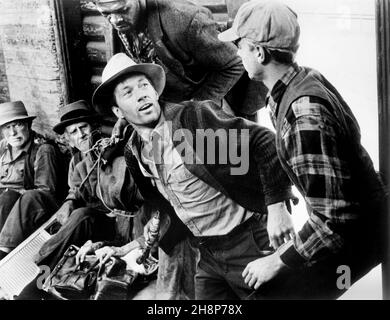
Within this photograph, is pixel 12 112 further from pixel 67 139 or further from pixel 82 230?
pixel 82 230

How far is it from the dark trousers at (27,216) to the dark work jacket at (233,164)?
1070 mm

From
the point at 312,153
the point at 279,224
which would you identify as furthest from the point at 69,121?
the point at 312,153

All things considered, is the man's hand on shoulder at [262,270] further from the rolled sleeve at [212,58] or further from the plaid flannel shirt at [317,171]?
the rolled sleeve at [212,58]

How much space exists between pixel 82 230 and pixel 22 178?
0.66m

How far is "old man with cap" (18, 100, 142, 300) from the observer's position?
349 cm

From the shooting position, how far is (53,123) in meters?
3.76

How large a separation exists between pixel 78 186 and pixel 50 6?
1.25 m

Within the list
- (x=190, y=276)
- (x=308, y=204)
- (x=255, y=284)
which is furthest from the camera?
(x=190, y=276)

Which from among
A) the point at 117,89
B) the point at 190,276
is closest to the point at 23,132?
the point at 117,89

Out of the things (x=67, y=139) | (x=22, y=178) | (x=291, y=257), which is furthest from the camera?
(x=22, y=178)

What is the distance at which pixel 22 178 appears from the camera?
3.81 m

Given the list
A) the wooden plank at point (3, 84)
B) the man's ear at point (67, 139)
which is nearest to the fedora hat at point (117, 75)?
the man's ear at point (67, 139)
